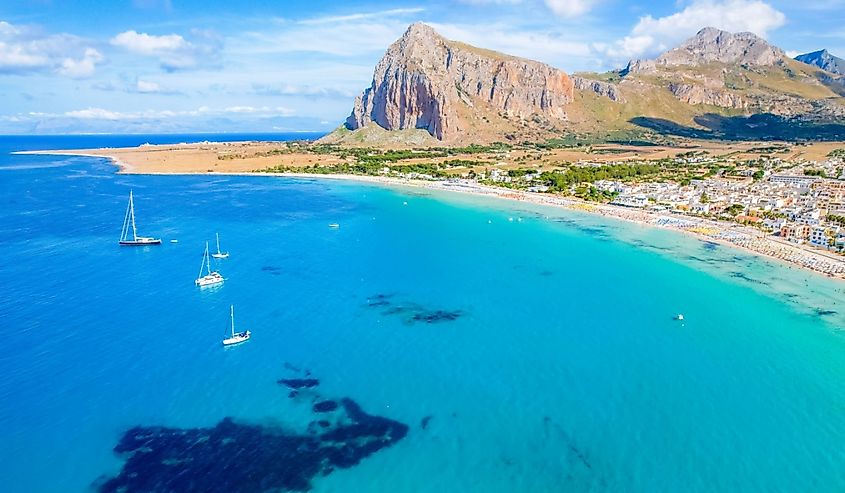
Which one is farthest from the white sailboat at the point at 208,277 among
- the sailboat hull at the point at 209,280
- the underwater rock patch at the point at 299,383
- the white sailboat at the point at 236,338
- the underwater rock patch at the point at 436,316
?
the underwater rock patch at the point at 299,383

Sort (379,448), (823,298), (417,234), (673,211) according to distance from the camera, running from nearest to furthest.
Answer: (379,448) < (823,298) < (417,234) < (673,211)

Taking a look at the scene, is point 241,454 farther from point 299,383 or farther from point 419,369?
point 419,369

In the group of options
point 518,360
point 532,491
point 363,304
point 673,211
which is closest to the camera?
point 532,491

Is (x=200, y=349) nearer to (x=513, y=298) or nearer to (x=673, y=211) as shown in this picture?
(x=513, y=298)

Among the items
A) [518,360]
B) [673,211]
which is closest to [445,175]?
[673,211]

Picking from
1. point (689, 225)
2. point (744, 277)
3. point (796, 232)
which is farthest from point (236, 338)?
point (796, 232)
